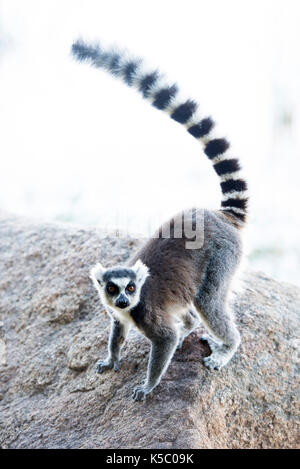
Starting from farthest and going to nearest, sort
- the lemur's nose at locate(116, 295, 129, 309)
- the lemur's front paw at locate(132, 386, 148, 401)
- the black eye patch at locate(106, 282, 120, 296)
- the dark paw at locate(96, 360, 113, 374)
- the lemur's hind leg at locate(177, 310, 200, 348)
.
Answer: the lemur's hind leg at locate(177, 310, 200, 348)
the dark paw at locate(96, 360, 113, 374)
the black eye patch at locate(106, 282, 120, 296)
the lemur's nose at locate(116, 295, 129, 309)
the lemur's front paw at locate(132, 386, 148, 401)

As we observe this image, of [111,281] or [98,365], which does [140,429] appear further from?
[111,281]

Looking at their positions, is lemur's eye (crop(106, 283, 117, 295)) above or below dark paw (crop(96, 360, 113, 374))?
above

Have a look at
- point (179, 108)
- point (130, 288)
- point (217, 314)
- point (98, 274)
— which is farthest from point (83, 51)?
point (217, 314)

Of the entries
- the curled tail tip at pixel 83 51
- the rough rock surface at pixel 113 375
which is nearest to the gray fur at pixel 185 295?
the rough rock surface at pixel 113 375

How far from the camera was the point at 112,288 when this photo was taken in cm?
334

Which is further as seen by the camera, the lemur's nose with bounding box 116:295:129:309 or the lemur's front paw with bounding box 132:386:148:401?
the lemur's nose with bounding box 116:295:129:309

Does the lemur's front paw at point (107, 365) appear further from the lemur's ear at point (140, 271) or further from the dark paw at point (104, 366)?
the lemur's ear at point (140, 271)

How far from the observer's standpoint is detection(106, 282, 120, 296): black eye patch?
332 centimetres

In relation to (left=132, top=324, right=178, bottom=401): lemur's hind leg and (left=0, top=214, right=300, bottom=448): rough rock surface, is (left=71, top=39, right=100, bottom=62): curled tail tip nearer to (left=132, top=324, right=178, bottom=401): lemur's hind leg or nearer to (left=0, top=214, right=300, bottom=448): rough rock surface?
(left=0, top=214, right=300, bottom=448): rough rock surface

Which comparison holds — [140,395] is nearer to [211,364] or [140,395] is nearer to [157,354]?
[157,354]

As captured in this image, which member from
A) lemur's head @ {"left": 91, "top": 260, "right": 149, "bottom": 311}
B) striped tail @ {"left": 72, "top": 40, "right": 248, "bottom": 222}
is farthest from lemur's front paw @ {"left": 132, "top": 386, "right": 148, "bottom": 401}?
striped tail @ {"left": 72, "top": 40, "right": 248, "bottom": 222}

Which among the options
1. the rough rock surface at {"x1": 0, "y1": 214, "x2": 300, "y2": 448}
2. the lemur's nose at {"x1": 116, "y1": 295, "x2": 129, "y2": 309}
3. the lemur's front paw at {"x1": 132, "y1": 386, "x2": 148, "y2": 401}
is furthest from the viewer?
the lemur's nose at {"x1": 116, "y1": 295, "x2": 129, "y2": 309}

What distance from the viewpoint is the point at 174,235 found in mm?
3658
